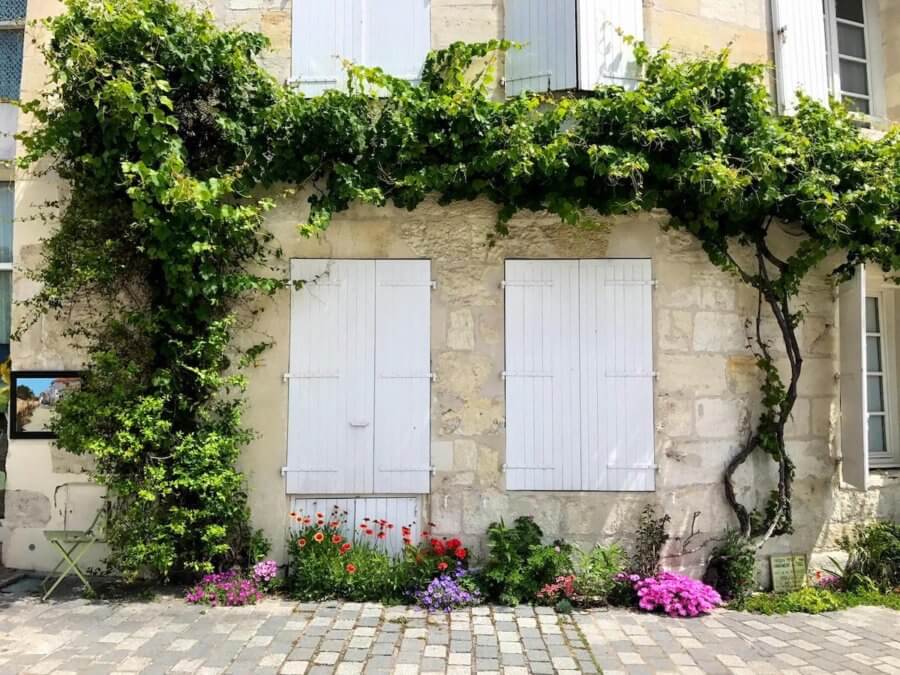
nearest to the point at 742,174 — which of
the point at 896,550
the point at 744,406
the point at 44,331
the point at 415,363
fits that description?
the point at 744,406

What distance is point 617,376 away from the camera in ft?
16.0

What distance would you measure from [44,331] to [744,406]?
5.44 m

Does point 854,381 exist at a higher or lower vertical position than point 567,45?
lower

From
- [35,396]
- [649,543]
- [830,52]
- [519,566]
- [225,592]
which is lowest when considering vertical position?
[225,592]

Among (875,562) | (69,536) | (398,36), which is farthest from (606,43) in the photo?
(69,536)

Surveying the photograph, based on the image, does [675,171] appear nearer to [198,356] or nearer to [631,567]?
[631,567]

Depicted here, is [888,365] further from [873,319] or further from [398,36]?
[398,36]

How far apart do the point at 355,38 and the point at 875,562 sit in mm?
5757

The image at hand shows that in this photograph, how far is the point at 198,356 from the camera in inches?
179

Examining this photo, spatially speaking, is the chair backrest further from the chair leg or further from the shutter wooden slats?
the shutter wooden slats

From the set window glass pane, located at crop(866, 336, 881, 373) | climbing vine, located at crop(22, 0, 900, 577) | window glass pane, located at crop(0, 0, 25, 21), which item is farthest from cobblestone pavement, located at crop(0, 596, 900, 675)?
window glass pane, located at crop(0, 0, 25, 21)

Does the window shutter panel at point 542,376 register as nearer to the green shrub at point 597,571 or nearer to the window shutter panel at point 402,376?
the green shrub at point 597,571

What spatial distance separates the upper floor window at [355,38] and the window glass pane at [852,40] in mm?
4128

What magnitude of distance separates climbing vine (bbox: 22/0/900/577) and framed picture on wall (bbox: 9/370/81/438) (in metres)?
0.34
